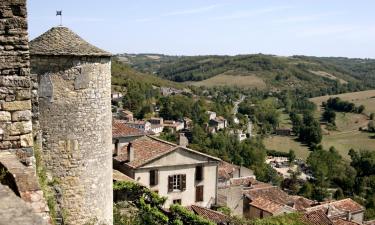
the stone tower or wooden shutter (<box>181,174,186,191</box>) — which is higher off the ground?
the stone tower

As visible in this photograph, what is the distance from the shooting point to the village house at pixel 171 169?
25812 mm

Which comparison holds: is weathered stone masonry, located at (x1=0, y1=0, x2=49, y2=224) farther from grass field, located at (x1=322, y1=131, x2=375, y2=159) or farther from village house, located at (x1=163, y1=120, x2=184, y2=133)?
grass field, located at (x1=322, y1=131, x2=375, y2=159)

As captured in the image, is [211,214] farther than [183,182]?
No

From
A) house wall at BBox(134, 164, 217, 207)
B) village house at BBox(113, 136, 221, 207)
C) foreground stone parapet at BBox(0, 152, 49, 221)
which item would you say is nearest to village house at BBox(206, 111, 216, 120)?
house wall at BBox(134, 164, 217, 207)

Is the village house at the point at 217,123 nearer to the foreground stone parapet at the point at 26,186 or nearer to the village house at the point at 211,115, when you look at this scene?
the village house at the point at 211,115

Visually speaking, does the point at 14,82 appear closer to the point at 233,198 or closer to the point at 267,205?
the point at 267,205

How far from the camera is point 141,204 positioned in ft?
55.1

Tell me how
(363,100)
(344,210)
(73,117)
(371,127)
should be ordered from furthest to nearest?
(363,100) → (371,127) → (344,210) → (73,117)

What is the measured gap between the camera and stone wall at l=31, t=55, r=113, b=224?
9492mm

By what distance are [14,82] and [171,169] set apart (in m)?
21.7

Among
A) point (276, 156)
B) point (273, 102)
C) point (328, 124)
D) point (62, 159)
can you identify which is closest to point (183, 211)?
point (62, 159)

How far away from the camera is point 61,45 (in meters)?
9.80

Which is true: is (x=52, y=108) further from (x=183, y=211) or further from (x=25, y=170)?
(x=183, y=211)

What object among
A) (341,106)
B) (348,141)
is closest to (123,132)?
(348,141)
